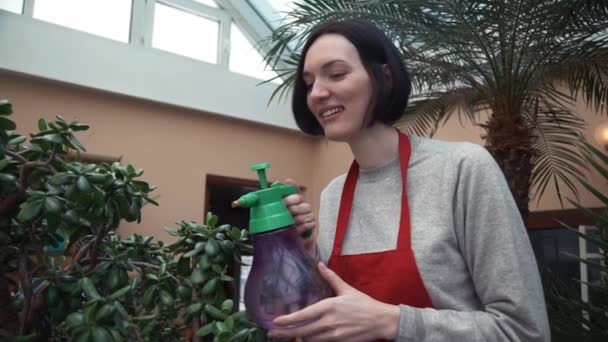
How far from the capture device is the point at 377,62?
0.81m

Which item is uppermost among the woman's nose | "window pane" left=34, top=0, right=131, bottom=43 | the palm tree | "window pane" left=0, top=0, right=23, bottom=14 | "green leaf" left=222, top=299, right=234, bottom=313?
"window pane" left=34, top=0, right=131, bottom=43

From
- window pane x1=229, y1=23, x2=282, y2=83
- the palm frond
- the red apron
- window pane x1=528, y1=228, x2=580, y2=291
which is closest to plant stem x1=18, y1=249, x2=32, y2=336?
the red apron

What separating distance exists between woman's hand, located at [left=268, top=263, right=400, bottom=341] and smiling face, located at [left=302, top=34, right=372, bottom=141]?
25 cm

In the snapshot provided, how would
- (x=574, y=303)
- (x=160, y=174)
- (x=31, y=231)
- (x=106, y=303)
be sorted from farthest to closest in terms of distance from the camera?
(x=160, y=174) → (x=574, y=303) → (x=31, y=231) → (x=106, y=303)

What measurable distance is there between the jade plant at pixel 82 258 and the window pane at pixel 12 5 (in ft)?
11.5

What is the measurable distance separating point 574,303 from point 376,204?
855 millimetres

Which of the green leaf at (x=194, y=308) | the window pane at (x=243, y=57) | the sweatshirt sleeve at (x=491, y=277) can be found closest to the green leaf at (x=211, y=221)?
the green leaf at (x=194, y=308)

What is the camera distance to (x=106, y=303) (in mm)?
664

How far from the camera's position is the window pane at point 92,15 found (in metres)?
3.91

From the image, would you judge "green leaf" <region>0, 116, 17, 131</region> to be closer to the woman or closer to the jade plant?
the jade plant

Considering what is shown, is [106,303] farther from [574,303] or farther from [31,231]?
[574,303]

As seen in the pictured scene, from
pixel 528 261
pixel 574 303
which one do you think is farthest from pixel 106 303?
pixel 574 303

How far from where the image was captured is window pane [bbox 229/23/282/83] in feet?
16.2

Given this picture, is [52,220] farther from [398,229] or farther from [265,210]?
[398,229]
